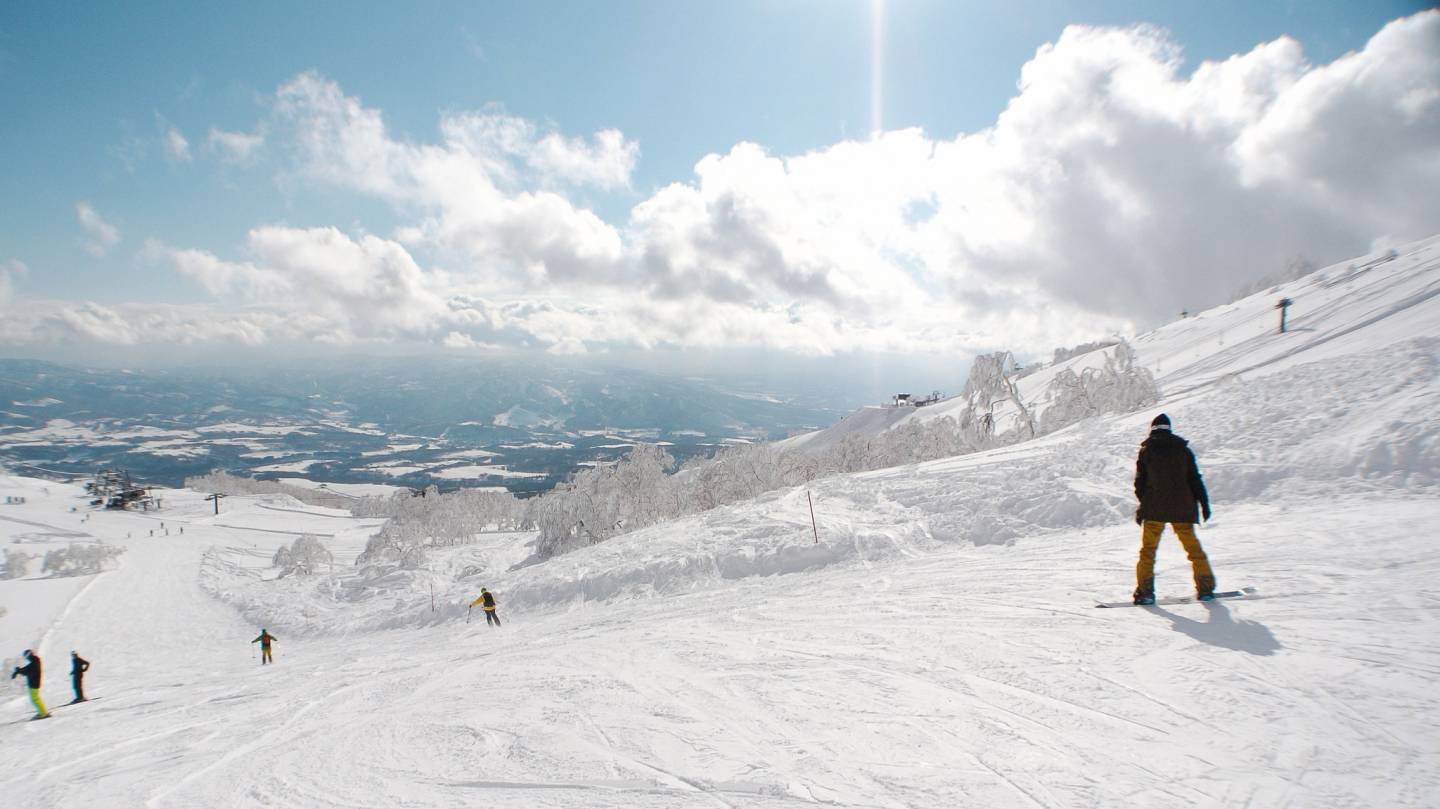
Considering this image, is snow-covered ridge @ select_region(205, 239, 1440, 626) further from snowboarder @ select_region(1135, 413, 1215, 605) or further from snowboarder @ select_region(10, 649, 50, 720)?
snowboarder @ select_region(10, 649, 50, 720)

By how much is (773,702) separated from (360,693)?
8031mm

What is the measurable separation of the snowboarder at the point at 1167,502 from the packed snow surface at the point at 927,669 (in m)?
0.45

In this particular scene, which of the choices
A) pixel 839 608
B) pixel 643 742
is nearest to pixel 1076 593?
pixel 839 608

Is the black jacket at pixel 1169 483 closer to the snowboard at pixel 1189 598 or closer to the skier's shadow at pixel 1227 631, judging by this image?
the snowboard at pixel 1189 598

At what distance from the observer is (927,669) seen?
6.28 metres

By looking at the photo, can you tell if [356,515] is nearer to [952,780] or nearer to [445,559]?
[445,559]

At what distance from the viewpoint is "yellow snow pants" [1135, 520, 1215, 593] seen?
700cm

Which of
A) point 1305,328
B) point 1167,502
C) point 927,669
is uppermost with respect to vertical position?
point 1305,328

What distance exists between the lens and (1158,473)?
7.45 m

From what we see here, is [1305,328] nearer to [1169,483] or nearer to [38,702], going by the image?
[1169,483]

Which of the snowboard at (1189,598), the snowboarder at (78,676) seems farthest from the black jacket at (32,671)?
the snowboard at (1189,598)

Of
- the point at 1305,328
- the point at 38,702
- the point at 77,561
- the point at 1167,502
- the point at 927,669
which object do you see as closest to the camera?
the point at 927,669

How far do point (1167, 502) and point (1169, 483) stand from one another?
244 mm

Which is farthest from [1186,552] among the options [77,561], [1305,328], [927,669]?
[77,561]
